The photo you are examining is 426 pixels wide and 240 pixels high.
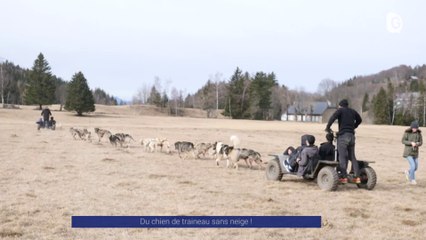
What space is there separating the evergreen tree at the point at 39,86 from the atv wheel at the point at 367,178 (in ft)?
257

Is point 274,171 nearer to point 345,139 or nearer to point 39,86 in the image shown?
point 345,139

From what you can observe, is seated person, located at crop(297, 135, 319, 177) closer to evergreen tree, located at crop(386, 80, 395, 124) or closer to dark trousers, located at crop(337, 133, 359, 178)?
dark trousers, located at crop(337, 133, 359, 178)

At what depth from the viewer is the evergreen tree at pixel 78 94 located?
7319 cm

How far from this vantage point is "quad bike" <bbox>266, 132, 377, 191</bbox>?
11344mm

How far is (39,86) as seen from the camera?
8119 cm

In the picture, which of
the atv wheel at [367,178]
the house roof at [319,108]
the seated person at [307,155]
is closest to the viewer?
the atv wheel at [367,178]

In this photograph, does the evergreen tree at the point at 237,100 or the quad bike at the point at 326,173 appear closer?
the quad bike at the point at 326,173

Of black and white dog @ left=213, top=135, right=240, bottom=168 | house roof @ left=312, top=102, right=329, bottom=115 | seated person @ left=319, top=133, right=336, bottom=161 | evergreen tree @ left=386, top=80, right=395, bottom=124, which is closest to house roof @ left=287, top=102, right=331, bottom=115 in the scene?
house roof @ left=312, top=102, right=329, bottom=115

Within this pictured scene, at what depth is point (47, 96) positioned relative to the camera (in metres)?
82.4

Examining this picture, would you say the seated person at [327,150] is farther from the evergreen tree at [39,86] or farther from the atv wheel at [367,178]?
the evergreen tree at [39,86]

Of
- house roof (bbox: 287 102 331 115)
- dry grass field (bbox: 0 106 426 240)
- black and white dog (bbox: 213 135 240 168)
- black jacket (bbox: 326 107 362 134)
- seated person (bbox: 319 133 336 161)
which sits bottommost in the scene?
dry grass field (bbox: 0 106 426 240)

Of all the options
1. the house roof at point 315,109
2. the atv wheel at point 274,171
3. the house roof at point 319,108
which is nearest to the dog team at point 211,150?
the atv wheel at point 274,171

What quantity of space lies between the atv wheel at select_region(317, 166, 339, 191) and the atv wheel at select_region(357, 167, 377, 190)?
3.66 feet

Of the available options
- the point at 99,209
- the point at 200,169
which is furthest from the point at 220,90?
the point at 99,209
